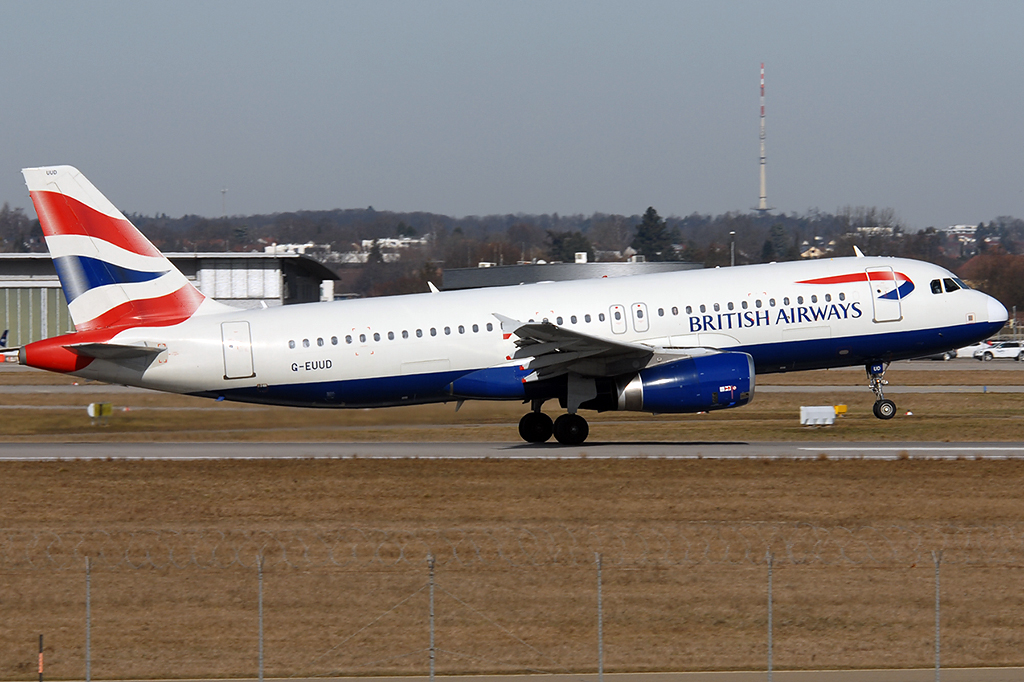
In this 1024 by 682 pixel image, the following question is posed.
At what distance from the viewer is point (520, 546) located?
1900 cm

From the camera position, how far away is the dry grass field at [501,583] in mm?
13867

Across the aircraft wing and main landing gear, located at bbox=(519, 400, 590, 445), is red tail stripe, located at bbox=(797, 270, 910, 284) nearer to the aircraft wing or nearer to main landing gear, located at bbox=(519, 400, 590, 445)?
the aircraft wing

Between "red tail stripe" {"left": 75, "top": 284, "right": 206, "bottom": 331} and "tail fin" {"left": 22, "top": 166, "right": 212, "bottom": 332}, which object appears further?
"red tail stripe" {"left": 75, "top": 284, "right": 206, "bottom": 331}

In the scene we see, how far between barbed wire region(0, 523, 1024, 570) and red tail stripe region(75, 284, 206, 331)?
10.6m

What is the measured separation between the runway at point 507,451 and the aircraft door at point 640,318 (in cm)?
333

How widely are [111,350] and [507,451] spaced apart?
35.4 feet

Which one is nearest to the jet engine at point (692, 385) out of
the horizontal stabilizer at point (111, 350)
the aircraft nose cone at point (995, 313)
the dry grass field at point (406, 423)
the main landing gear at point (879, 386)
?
the dry grass field at point (406, 423)

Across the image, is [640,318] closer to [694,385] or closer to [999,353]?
[694,385]

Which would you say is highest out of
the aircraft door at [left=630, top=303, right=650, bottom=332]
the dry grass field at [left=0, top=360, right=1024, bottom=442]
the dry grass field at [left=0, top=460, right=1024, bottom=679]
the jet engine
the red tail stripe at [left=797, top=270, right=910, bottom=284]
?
the red tail stripe at [left=797, top=270, right=910, bottom=284]

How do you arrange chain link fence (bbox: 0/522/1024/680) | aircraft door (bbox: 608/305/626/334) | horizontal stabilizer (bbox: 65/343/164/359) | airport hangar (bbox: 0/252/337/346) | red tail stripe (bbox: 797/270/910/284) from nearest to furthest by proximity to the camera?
chain link fence (bbox: 0/522/1024/680) → horizontal stabilizer (bbox: 65/343/164/359) → aircraft door (bbox: 608/305/626/334) → red tail stripe (bbox: 797/270/910/284) → airport hangar (bbox: 0/252/337/346)

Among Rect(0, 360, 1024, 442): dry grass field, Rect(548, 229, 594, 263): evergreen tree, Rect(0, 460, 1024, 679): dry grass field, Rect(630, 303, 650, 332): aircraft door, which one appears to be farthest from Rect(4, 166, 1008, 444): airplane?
Rect(548, 229, 594, 263): evergreen tree

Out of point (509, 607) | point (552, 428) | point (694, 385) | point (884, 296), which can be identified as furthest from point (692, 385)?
point (509, 607)

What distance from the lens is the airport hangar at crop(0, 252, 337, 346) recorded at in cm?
7438

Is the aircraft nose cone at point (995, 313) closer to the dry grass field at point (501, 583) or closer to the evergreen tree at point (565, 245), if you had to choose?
the dry grass field at point (501, 583)
